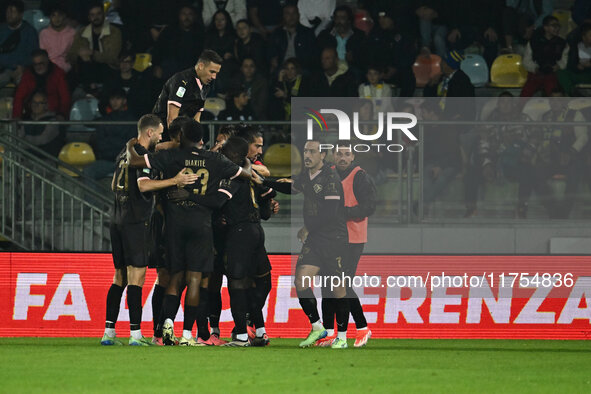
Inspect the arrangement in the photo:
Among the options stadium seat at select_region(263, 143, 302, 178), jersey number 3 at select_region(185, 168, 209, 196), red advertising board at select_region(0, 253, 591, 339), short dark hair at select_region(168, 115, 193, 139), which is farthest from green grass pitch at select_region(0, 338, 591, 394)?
stadium seat at select_region(263, 143, 302, 178)

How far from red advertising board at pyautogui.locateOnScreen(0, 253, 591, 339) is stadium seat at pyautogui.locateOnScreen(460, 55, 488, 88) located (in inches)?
159

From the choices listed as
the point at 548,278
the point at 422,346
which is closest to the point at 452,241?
the point at 548,278

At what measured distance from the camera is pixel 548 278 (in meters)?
11.3

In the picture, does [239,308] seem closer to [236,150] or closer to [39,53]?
[236,150]

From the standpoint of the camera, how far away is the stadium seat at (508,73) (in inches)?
590

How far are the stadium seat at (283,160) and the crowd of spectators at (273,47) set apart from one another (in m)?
1.45

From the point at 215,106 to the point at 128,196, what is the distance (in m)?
5.01

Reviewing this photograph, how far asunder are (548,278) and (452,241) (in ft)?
4.16

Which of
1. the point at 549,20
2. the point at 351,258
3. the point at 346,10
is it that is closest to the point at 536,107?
the point at 549,20

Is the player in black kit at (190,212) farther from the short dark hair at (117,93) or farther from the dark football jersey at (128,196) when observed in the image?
the short dark hair at (117,93)

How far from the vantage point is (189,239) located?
9.26m

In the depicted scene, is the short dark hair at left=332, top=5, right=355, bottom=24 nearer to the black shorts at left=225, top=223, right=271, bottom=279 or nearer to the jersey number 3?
the black shorts at left=225, top=223, right=271, bottom=279

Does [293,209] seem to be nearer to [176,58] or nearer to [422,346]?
[422,346]

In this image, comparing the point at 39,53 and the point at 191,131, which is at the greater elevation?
the point at 39,53
